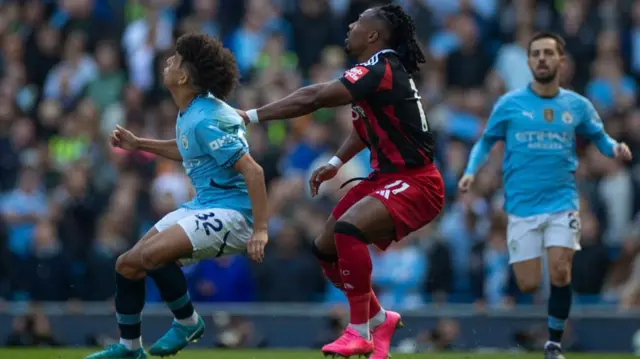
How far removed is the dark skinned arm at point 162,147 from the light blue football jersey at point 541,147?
111 inches

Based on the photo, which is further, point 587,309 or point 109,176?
point 109,176

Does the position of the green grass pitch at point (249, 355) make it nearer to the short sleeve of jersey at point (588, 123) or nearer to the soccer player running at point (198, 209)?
the soccer player running at point (198, 209)

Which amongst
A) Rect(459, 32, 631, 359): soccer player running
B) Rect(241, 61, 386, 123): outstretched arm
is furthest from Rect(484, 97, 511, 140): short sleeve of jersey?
Rect(241, 61, 386, 123): outstretched arm

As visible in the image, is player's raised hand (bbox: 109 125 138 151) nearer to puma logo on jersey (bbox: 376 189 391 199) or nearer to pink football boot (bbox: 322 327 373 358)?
puma logo on jersey (bbox: 376 189 391 199)

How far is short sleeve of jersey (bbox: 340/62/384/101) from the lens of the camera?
988 centimetres

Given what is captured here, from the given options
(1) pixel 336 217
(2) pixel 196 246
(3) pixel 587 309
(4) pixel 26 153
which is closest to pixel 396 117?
(1) pixel 336 217

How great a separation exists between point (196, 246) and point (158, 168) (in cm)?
850

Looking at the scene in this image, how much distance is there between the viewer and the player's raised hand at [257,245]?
32.1 ft

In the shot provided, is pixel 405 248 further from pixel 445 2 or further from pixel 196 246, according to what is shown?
pixel 196 246

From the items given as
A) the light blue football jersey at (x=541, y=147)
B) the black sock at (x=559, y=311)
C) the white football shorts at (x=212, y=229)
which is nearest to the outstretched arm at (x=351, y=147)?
the white football shorts at (x=212, y=229)

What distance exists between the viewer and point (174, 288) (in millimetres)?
10273

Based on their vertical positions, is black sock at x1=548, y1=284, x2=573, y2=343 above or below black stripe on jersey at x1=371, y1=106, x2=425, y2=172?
below

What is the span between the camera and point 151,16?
20.5 metres

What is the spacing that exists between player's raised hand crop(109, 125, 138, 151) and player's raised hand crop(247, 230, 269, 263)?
1.68 m
